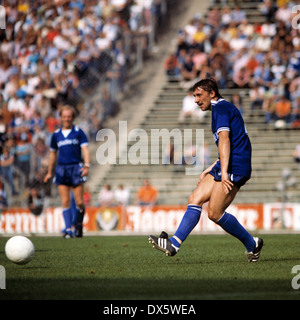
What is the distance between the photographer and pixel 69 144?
15680mm

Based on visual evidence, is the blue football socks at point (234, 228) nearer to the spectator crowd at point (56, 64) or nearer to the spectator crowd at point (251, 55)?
the spectator crowd at point (56, 64)

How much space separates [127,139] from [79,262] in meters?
16.0

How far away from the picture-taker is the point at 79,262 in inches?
415

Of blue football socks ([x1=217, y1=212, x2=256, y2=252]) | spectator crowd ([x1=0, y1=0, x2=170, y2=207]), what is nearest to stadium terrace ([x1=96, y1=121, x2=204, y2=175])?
spectator crowd ([x1=0, y1=0, x2=170, y2=207])

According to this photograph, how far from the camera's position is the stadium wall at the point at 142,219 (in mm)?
21891

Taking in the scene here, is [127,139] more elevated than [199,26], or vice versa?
[199,26]

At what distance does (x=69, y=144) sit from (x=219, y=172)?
6.34 meters

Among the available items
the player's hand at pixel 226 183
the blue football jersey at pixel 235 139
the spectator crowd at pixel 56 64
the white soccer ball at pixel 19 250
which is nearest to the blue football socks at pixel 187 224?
the player's hand at pixel 226 183

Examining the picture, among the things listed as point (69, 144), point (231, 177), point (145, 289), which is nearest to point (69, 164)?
point (69, 144)

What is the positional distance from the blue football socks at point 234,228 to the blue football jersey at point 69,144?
6.24 meters

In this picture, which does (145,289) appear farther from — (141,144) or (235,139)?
(141,144)

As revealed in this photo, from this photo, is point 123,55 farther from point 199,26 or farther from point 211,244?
point 211,244

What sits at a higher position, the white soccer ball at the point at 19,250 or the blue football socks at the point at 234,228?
the blue football socks at the point at 234,228
